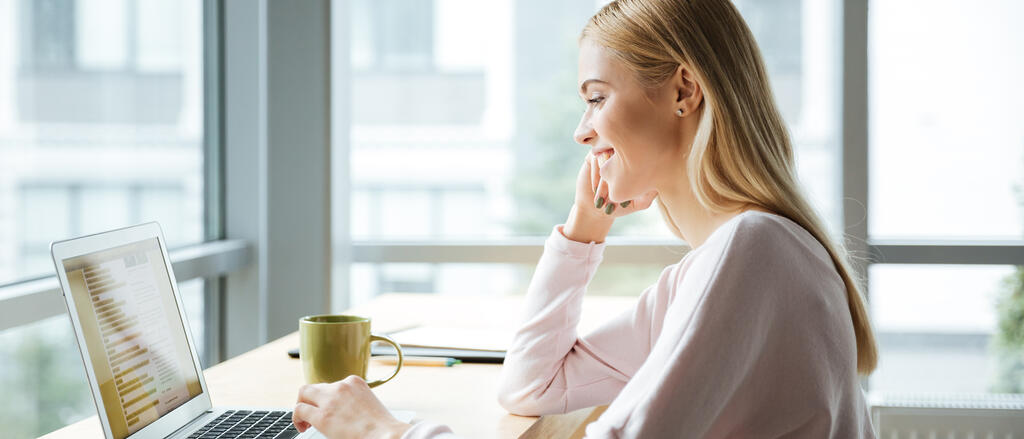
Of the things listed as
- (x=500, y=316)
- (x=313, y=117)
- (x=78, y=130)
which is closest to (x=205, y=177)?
(x=313, y=117)

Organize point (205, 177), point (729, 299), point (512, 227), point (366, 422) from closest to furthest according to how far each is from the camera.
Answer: point (729, 299) < point (366, 422) < point (205, 177) < point (512, 227)

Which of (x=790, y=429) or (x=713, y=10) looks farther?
(x=713, y=10)

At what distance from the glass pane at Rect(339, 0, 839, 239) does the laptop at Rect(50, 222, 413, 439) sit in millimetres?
1733

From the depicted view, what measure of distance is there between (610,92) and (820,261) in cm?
35

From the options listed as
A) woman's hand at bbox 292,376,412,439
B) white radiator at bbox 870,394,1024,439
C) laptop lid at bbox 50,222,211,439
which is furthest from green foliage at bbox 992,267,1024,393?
laptop lid at bbox 50,222,211,439

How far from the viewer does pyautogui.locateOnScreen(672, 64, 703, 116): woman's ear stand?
98 centimetres

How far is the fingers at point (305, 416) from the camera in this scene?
0.96 metres

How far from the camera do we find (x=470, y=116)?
2785 mm

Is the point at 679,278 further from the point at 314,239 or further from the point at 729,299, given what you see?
the point at 314,239

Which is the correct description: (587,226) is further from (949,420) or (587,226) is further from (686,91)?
(949,420)

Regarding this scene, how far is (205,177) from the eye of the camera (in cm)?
250

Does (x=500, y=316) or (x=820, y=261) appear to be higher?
(x=820, y=261)

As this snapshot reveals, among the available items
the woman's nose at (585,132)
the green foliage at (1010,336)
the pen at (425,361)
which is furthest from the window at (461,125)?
the woman's nose at (585,132)

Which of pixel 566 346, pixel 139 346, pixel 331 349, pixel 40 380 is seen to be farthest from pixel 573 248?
pixel 40 380
